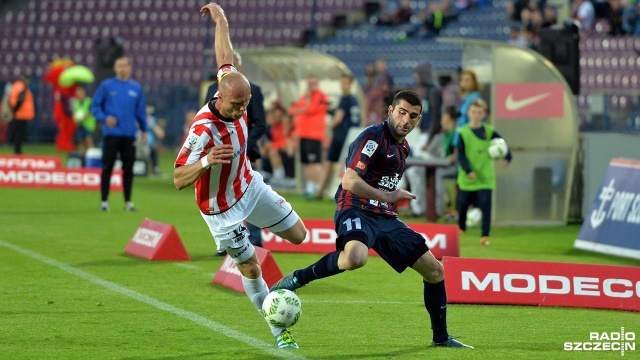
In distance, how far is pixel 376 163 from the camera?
8289mm

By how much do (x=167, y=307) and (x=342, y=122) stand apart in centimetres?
1204

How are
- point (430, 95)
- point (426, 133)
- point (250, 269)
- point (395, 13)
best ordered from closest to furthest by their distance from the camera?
point (250, 269)
point (430, 95)
point (426, 133)
point (395, 13)

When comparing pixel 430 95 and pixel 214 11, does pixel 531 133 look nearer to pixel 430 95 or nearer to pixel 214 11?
pixel 430 95

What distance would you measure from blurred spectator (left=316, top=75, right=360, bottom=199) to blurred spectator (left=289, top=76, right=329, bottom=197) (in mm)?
645

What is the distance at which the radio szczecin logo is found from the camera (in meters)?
8.23

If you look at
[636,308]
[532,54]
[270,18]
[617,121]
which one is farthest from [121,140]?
[270,18]

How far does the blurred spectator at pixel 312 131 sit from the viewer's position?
22344 mm

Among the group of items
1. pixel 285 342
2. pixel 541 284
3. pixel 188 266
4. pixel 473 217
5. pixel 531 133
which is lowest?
pixel 473 217

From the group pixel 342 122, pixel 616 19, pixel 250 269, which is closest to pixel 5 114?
pixel 342 122

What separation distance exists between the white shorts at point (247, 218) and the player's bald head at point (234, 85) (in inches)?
36.4

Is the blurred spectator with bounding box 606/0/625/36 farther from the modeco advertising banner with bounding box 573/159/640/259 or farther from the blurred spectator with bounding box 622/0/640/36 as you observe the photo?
the modeco advertising banner with bounding box 573/159/640/259

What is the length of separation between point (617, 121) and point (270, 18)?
20072 millimetres

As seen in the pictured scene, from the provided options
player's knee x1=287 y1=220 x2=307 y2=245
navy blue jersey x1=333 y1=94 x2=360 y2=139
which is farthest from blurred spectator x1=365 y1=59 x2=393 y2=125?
player's knee x1=287 y1=220 x2=307 y2=245

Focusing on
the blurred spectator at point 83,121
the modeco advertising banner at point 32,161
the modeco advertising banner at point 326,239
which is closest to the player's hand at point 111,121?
the modeco advertising banner at point 326,239
